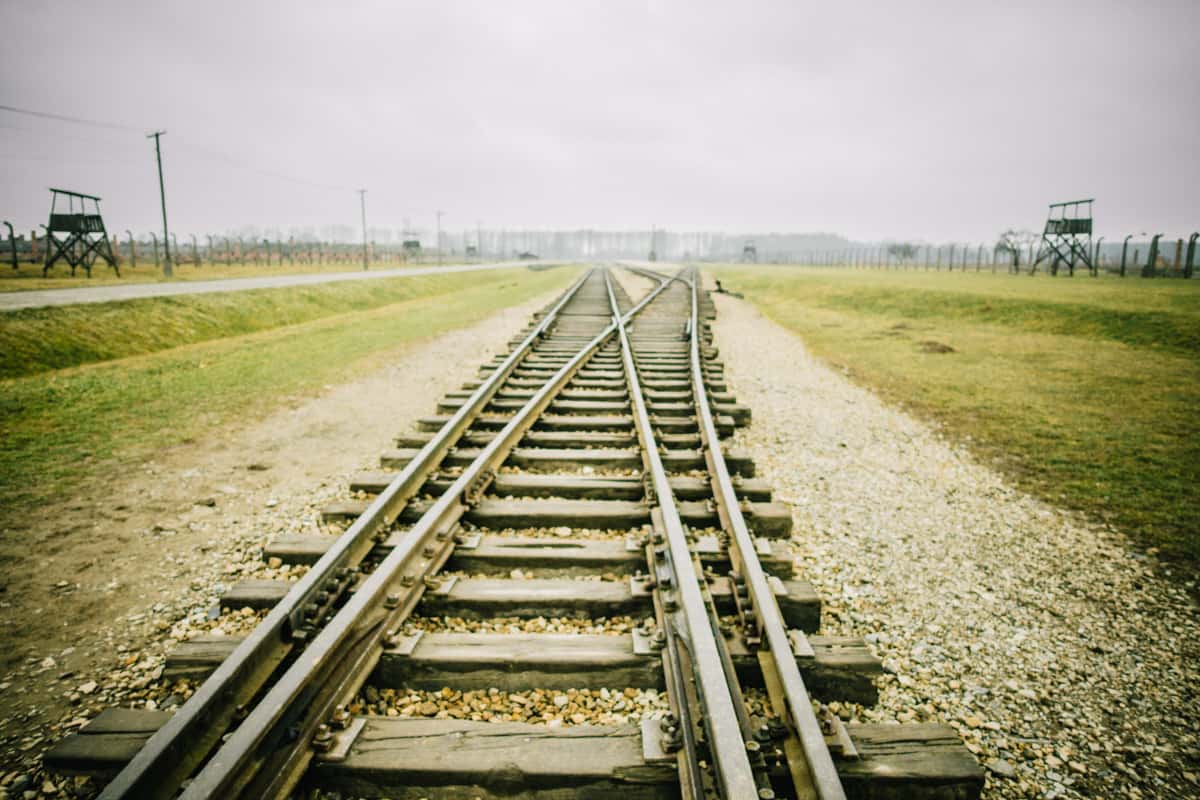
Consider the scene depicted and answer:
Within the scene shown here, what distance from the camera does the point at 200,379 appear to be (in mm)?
8891

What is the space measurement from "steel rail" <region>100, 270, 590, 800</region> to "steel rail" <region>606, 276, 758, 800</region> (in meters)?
1.60

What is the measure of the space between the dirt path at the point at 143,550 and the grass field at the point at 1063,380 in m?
5.97

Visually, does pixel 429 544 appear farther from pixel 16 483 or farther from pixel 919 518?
pixel 16 483

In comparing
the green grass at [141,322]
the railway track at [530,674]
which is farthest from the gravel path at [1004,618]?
the green grass at [141,322]

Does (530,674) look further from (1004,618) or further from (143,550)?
(143,550)

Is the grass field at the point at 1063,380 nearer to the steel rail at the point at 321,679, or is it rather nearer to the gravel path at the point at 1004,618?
the gravel path at the point at 1004,618

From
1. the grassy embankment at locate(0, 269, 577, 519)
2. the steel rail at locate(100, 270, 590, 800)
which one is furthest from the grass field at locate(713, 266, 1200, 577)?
the grassy embankment at locate(0, 269, 577, 519)

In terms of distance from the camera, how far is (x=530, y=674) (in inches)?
97.8

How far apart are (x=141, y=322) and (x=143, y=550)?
38.1 ft

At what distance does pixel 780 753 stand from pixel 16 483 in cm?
617

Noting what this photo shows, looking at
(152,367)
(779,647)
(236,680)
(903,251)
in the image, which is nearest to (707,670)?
(779,647)

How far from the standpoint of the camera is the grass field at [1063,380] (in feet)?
16.8

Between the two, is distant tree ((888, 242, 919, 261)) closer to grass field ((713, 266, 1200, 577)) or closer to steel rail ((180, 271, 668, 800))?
grass field ((713, 266, 1200, 577))

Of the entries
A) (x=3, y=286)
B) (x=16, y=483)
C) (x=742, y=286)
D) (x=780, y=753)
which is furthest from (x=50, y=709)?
(x=742, y=286)
